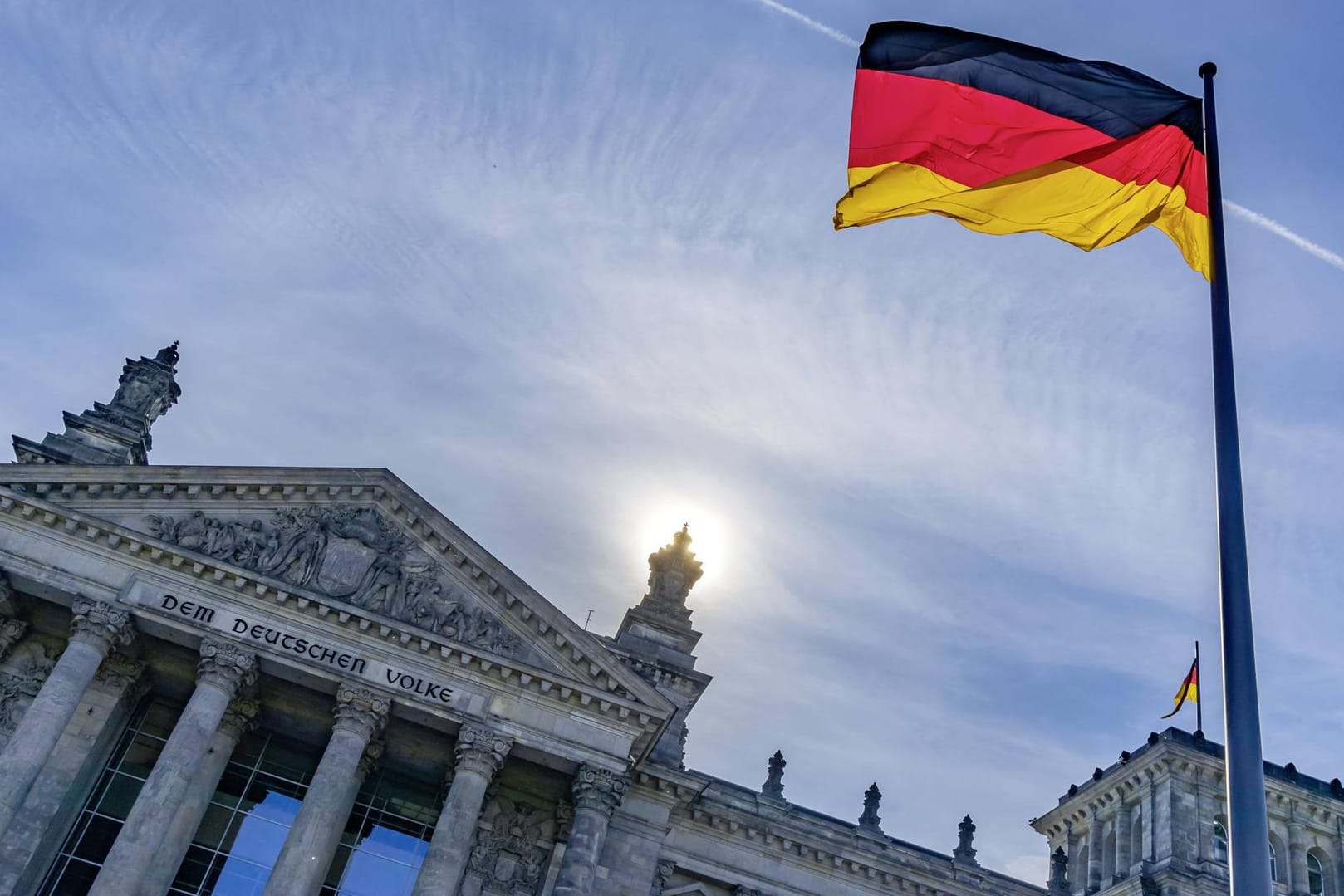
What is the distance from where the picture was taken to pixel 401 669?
1312 inches

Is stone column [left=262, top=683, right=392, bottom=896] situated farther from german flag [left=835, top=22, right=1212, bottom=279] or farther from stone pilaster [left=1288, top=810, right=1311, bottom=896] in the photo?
stone pilaster [left=1288, top=810, right=1311, bottom=896]

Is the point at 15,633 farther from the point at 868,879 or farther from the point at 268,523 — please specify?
the point at 868,879

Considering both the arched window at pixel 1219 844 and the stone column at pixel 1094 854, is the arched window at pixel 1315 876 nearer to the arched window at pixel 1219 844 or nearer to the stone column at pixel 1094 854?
the arched window at pixel 1219 844

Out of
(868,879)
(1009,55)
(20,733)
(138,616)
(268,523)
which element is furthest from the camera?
(868,879)

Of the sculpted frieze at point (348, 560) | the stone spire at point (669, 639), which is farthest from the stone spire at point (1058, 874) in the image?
the sculpted frieze at point (348, 560)

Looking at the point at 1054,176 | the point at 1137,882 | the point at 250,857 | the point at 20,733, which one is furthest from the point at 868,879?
the point at 1054,176

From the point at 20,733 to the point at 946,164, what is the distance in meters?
26.6

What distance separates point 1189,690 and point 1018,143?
32204 millimetres

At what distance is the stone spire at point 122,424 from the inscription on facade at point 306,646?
5577mm

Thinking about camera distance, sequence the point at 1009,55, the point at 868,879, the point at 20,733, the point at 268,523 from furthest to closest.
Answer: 1. the point at 868,879
2. the point at 268,523
3. the point at 20,733
4. the point at 1009,55

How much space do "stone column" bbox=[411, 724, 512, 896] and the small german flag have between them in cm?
2452

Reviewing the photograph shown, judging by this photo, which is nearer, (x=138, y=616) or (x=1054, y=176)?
(x=1054, y=176)

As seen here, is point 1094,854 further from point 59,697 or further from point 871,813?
point 59,697

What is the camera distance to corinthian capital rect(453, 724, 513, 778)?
32219mm
